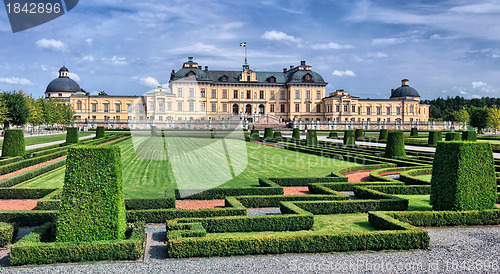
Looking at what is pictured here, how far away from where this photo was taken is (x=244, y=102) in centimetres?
6800

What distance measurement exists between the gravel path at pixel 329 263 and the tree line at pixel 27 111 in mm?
34168

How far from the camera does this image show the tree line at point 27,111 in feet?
129

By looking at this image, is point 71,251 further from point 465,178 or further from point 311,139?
point 311,139

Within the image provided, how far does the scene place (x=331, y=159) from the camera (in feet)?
65.6

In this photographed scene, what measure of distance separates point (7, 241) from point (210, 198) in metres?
4.88

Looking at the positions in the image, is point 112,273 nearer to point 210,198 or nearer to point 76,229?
point 76,229

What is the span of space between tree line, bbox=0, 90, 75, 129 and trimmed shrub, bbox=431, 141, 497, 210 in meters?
36.0

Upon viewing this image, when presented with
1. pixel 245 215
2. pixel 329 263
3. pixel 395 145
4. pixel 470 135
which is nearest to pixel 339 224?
pixel 245 215

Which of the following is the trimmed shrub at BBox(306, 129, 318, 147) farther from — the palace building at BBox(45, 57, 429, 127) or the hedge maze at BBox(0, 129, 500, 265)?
the palace building at BBox(45, 57, 429, 127)

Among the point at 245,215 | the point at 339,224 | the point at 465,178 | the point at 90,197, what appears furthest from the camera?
the point at 245,215

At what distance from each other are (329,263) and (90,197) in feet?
12.4

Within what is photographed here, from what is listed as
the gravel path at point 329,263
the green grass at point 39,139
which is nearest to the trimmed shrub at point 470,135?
the gravel path at point 329,263

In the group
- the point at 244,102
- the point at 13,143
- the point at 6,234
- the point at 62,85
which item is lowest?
the point at 6,234

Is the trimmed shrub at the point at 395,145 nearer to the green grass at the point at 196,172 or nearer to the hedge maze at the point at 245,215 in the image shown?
the green grass at the point at 196,172
